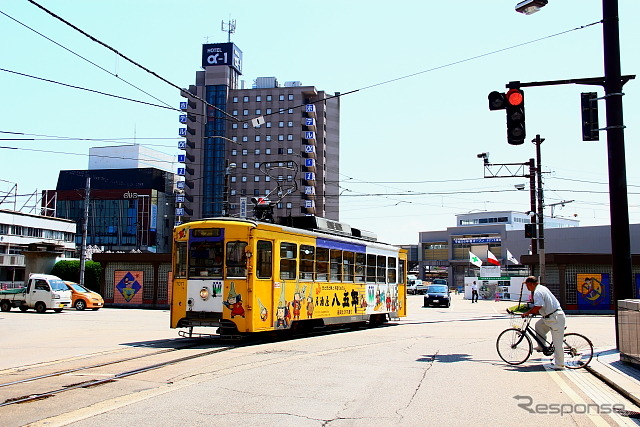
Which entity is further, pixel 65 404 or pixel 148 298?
pixel 148 298

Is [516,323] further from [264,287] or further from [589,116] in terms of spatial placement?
[589,116]

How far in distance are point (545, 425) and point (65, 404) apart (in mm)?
5584

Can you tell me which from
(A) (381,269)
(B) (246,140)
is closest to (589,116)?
(A) (381,269)

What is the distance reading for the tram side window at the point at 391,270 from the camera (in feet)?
74.4

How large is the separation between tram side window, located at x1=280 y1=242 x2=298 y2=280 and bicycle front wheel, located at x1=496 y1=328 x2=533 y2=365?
6051 mm

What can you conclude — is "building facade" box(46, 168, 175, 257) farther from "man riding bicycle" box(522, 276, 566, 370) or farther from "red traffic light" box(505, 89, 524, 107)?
"man riding bicycle" box(522, 276, 566, 370)

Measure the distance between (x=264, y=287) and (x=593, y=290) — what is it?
26293 millimetres

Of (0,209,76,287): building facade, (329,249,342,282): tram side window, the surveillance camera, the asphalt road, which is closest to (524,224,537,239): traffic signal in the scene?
(329,249,342,282): tram side window

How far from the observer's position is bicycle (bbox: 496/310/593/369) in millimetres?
11406

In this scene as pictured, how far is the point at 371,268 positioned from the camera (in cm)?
2102

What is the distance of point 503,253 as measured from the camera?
→ 9362 centimetres

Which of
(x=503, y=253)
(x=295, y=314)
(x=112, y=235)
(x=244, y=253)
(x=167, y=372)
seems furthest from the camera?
(x=112, y=235)

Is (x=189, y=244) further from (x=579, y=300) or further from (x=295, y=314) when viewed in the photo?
(x=579, y=300)

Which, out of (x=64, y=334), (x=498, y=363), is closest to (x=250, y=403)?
(x=498, y=363)
